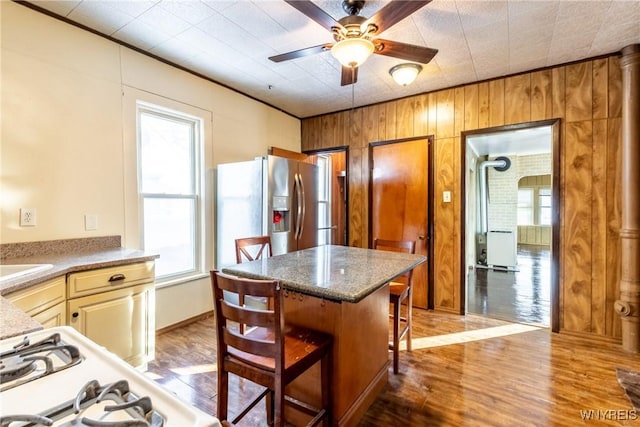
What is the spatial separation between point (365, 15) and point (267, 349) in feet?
7.40

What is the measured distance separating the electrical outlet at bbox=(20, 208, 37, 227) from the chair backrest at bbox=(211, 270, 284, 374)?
5.73 ft

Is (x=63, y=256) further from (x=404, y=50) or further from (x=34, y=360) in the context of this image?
(x=404, y=50)

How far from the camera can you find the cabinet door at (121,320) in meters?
1.88

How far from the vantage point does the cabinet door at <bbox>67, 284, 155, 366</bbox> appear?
188cm

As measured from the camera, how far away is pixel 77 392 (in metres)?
0.67

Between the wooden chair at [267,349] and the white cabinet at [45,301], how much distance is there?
999 millimetres

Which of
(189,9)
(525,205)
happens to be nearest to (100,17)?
(189,9)

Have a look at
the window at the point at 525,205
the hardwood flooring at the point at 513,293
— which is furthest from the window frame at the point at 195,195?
the window at the point at 525,205

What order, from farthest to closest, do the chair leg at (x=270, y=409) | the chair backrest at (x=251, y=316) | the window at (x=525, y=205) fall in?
the window at (x=525, y=205), the chair leg at (x=270, y=409), the chair backrest at (x=251, y=316)

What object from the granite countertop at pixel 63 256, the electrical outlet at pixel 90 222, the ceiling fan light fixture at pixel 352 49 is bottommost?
the granite countertop at pixel 63 256

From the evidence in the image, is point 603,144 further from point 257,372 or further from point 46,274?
point 46,274

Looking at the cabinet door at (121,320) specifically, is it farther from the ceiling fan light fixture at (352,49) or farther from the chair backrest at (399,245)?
the ceiling fan light fixture at (352,49)

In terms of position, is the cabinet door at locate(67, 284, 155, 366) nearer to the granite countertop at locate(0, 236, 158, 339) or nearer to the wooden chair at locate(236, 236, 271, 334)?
the granite countertop at locate(0, 236, 158, 339)

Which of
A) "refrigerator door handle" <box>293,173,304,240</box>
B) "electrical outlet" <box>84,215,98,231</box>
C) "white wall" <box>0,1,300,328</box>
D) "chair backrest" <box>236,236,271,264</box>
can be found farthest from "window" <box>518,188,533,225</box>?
"electrical outlet" <box>84,215,98,231</box>
